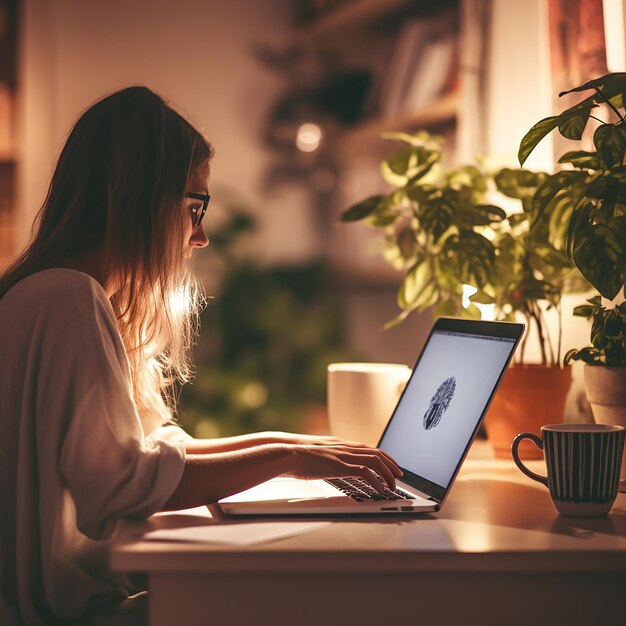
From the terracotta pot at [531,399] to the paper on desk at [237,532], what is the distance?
570 millimetres

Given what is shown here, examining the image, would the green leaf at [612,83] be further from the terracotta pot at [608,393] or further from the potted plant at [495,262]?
the terracotta pot at [608,393]

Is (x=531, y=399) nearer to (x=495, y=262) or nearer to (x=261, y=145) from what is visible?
(x=495, y=262)

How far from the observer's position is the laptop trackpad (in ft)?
3.61

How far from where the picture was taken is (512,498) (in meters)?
1.15

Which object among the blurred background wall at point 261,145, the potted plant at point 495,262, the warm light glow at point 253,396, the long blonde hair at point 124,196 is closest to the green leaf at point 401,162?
the potted plant at point 495,262

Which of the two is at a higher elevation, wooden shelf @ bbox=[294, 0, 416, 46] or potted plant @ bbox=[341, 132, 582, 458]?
wooden shelf @ bbox=[294, 0, 416, 46]

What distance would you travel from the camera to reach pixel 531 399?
142cm

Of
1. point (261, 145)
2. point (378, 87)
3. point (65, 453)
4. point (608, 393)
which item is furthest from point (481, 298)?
point (261, 145)

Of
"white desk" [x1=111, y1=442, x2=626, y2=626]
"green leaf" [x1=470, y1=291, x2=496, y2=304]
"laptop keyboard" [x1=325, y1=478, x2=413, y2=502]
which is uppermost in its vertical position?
"green leaf" [x1=470, y1=291, x2=496, y2=304]

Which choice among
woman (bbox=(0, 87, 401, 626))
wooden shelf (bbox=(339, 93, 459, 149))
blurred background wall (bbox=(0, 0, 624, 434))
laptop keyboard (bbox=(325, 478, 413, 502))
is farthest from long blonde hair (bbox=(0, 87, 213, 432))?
blurred background wall (bbox=(0, 0, 624, 434))

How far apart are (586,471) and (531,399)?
0.40m

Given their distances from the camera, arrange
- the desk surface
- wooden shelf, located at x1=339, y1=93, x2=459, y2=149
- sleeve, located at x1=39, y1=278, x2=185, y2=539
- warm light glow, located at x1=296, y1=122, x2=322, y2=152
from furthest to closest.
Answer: warm light glow, located at x1=296, y1=122, x2=322, y2=152
wooden shelf, located at x1=339, y1=93, x2=459, y2=149
sleeve, located at x1=39, y1=278, x2=185, y2=539
the desk surface

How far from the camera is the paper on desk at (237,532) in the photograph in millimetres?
883

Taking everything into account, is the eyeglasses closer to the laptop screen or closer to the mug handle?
the laptop screen
